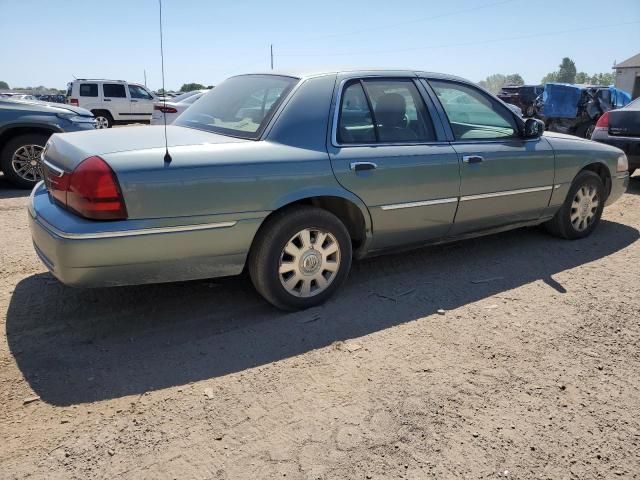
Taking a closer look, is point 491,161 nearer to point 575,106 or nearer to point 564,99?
point 575,106

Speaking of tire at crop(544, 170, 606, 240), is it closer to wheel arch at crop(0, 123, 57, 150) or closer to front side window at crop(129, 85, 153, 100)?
wheel arch at crop(0, 123, 57, 150)

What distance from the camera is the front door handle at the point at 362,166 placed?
11.4 ft

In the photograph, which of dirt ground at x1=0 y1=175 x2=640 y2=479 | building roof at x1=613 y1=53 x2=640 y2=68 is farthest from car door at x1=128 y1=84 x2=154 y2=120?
building roof at x1=613 y1=53 x2=640 y2=68

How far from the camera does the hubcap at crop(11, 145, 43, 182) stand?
23.8 feet

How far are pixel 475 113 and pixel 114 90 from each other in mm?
18405

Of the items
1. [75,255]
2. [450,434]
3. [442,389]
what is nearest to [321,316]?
[442,389]

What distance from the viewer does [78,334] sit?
3.15 metres

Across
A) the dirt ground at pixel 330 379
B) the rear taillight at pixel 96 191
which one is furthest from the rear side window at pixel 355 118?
the rear taillight at pixel 96 191

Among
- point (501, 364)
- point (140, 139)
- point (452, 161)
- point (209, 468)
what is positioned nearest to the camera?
point (209, 468)

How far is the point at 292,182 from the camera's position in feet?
10.6

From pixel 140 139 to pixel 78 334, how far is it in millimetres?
1227

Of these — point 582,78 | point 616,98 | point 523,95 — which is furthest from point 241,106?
point 582,78

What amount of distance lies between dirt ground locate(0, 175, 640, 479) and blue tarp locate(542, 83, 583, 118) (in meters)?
13.3

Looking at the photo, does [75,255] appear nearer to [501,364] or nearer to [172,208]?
[172,208]
